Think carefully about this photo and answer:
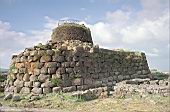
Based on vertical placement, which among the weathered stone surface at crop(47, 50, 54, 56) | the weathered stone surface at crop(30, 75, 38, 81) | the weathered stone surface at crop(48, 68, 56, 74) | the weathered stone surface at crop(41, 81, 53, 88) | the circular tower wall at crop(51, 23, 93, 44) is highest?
the circular tower wall at crop(51, 23, 93, 44)

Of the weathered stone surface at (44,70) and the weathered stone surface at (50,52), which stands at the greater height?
the weathered stone surface at (50,52)

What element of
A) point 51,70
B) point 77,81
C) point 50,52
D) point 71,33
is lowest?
point 77,81

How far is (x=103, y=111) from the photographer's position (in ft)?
29.5

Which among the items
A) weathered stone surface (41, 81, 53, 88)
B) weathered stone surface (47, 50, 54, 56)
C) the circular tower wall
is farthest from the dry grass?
the circular tower wall

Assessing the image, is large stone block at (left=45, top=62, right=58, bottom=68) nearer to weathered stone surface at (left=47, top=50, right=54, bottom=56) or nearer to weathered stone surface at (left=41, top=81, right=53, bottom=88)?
weathered stone surface at (left=47, top=50, right=54, bottom=56)

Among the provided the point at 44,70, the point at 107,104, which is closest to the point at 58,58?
the point at 44,70

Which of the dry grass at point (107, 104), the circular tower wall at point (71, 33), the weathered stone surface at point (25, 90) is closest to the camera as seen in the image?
the dry grass at point (107, 104)

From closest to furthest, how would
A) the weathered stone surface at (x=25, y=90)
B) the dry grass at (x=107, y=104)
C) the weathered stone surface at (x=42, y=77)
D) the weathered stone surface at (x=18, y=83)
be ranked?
the dry grass at (x=107, y=104), the weathered stone surface at (x=42, y=77), the weathered stone surface at (x=25, y=90), the weathered stone surface at (x=18, y=83)

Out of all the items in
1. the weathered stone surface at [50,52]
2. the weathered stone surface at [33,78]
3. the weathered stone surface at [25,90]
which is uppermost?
the weathered stone surface at [50,52]

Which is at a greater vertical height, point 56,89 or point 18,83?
point 18,83

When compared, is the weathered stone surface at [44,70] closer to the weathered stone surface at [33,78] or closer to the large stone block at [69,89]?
the weathered stone surface at [33,78]

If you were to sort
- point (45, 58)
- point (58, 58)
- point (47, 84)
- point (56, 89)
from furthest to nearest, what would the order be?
point (58, 58), point (45, 58), point (47, 84), point (56, 89)

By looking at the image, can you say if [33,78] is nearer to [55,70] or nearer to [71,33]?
[55,70]

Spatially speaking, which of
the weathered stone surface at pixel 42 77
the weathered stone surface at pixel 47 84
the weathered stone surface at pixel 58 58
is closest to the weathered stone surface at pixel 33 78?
the weathered stone surface at pixel 42 77
